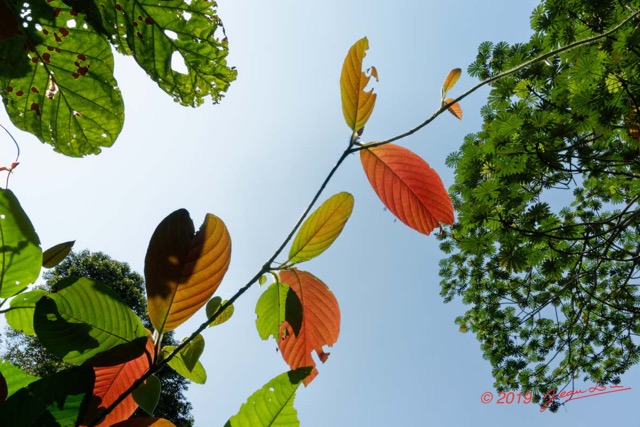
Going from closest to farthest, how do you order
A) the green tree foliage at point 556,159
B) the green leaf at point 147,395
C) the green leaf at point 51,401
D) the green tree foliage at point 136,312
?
the green leaf at point 51,401, the green leaf at point 147,395, the green tree foliage at point 556,159, the green tree foliage at point 136,312

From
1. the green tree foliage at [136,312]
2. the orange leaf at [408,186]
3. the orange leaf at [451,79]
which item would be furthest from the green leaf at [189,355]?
the green tree foliage at [136,312]

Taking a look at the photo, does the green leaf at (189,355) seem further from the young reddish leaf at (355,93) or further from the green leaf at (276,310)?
the young reddish leaf at (355,93)

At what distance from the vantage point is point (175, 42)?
519 mm

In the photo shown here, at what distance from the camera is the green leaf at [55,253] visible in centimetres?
39

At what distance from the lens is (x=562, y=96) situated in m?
2.84

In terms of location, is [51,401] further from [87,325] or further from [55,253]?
[55,253]

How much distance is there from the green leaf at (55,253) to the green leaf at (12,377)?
3.7 inches

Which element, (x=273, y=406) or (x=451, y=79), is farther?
(x=451, y=79)

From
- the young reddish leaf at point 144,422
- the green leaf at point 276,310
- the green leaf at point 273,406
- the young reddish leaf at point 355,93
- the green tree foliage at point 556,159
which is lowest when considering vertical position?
the young reddish leaf at point 144,422

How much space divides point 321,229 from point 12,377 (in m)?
0.29

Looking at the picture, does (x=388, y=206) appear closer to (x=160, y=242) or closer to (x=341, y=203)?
(x=341, y=203)

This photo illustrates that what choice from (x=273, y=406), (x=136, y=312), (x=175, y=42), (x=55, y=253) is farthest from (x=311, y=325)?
(x=136, y=312)

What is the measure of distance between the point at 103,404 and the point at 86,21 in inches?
16.9

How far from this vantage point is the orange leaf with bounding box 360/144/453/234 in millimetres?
444
